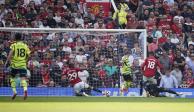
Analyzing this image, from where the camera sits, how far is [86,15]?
20453mm

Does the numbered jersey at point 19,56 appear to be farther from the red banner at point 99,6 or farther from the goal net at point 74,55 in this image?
the red banner at point 99,6

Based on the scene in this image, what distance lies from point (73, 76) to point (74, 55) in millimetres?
1013

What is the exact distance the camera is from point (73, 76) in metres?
16.2

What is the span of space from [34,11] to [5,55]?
3869 mm

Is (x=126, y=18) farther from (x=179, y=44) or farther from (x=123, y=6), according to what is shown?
(x=179, y=44)

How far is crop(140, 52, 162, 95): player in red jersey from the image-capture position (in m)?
15.9

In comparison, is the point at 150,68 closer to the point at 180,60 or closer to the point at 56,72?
the point at 180,60

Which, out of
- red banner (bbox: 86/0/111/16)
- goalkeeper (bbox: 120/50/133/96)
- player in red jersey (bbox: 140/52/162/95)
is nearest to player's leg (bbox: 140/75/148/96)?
player in red jersey (bbox: 140/52/162/95)

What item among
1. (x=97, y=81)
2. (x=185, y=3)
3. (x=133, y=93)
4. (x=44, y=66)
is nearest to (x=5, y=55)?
(x=44, y=66)

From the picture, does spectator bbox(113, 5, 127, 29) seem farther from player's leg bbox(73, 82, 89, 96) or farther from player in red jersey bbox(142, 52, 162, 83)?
player's leg bbox(73, 82, 89, 96)

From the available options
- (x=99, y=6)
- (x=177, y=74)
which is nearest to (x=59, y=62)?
(x=177, y=74)

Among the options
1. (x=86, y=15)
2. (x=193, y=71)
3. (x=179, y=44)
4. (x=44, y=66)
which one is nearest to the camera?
(x=44, y=66)

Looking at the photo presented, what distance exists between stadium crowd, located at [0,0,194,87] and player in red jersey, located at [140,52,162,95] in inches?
28.8

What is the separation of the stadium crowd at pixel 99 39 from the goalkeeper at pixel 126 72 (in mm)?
341
